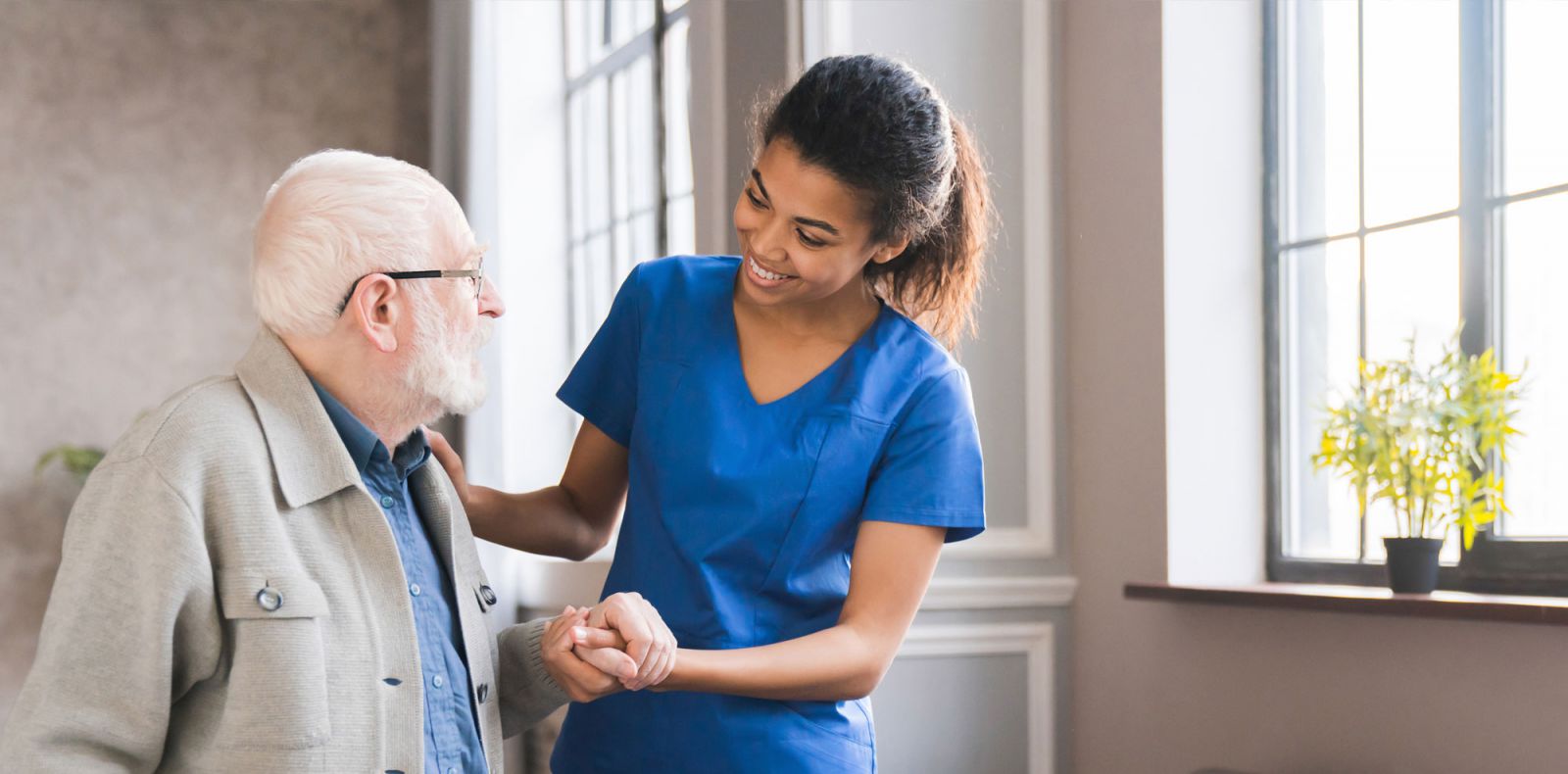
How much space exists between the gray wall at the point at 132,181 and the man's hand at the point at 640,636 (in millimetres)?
5110

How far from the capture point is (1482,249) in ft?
7.43

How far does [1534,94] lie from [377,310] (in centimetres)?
180

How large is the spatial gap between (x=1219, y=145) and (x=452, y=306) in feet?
5.44

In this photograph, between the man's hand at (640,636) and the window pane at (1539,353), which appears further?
the window pane at (1539,353)

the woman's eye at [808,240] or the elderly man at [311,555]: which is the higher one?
the woman's eye at [808,240]

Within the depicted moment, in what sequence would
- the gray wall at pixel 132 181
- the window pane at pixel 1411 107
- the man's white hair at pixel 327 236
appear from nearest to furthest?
the man's white hair at pixel 327 236
the window pane at pixel 1411 107
the gray wall at pixel 132 181

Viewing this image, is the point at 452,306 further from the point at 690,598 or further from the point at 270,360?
the point at 690,598

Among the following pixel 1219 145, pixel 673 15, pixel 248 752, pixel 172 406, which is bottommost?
pixel 248 752

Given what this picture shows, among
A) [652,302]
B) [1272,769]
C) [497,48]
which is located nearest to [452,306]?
[652,302]

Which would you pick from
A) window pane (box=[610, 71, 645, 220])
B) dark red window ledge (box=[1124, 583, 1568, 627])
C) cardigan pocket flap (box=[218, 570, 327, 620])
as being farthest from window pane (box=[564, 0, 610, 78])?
cardigan pocket flap (box=[218, 570, 327, 620])

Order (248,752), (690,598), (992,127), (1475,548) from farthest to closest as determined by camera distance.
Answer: (992,127) → (1475,548) → (690,598) → (248,752)

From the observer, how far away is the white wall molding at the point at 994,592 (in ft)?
9.11

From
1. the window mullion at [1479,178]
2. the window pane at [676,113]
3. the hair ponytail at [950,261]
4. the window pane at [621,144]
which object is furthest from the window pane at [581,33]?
the hair ponytail at [950,261]

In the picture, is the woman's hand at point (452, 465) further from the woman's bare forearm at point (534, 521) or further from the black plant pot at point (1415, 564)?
the black plant pot at point (1415, 564)
